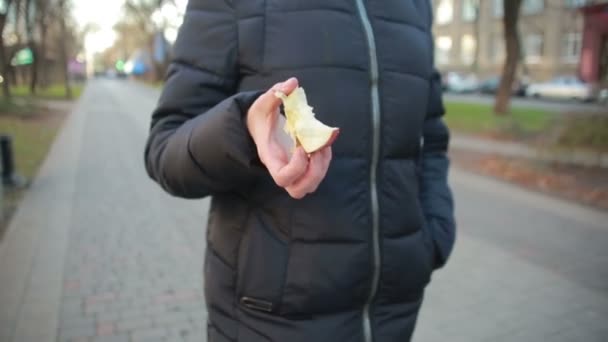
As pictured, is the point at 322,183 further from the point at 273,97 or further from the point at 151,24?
the point at 151,24

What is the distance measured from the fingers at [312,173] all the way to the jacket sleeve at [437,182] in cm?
76

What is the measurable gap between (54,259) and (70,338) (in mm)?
1746

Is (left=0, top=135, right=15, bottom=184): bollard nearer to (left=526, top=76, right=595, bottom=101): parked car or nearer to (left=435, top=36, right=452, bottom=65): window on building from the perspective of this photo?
(left=526, top=76, right=595, bottom=101): parked car

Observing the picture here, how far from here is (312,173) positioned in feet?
3.58

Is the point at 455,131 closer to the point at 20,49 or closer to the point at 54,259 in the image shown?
the point at 54,259

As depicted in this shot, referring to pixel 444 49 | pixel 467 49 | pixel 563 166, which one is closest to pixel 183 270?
pixel 563 166

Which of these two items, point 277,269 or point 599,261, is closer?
point 277,269

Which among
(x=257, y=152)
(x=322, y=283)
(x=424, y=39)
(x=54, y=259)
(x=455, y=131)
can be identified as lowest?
(x=455, y=131)

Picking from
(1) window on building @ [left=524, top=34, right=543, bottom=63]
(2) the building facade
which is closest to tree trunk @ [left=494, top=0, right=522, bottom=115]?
(2) the building facade

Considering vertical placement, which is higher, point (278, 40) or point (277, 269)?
point (278, 40)

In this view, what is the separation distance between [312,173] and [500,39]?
49.4 metres

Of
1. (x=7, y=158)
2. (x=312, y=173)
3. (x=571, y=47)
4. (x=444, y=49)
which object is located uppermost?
(x=312, y=173)

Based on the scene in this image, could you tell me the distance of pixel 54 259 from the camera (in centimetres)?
524

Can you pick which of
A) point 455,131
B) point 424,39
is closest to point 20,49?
point 455,131
